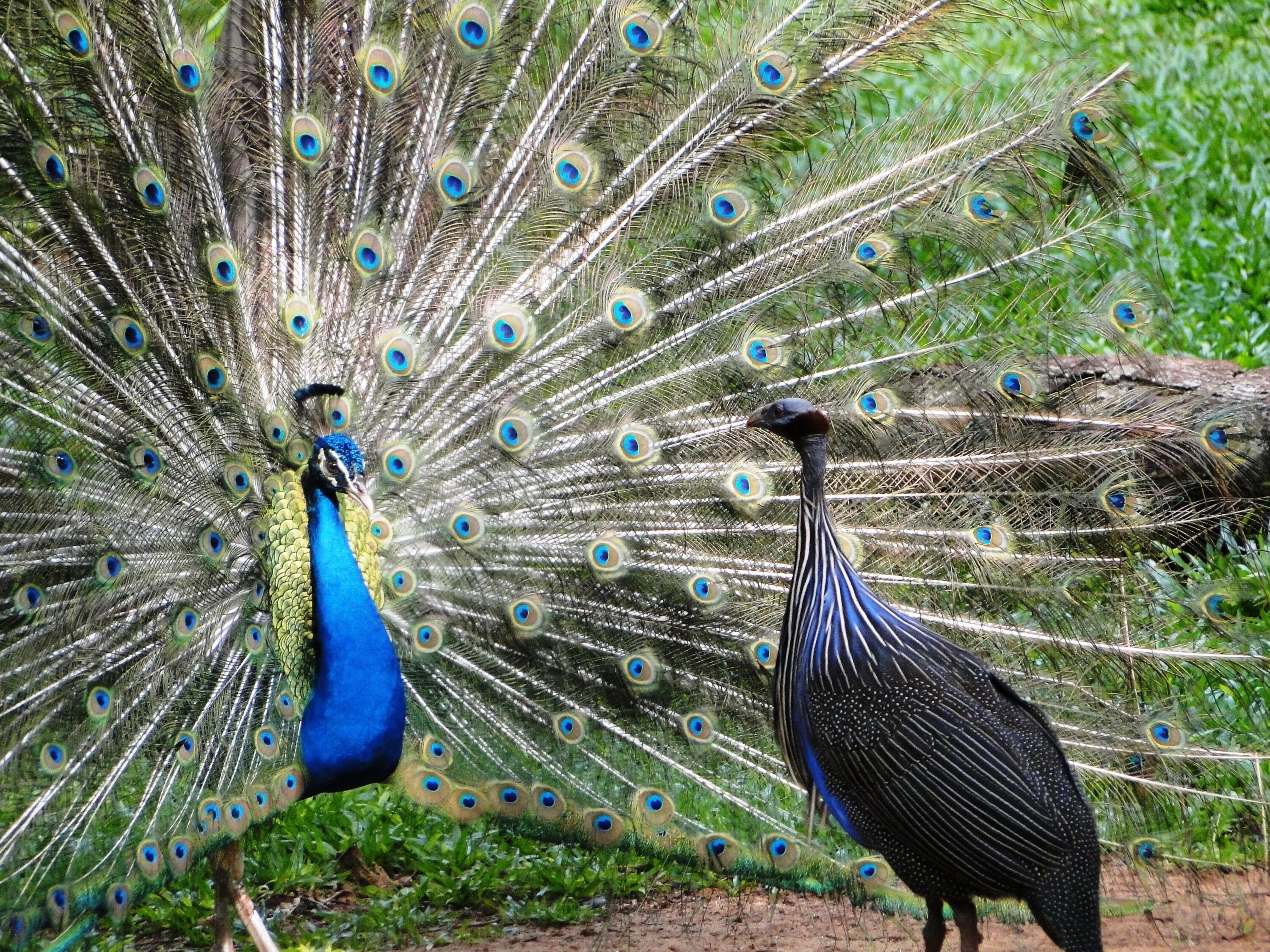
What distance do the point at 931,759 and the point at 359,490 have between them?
1362mm

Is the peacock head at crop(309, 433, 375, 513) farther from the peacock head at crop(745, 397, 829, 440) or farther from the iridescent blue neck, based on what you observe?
the peacock head at crop(745, 397, 829, 440)

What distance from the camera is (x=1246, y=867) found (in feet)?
11.9

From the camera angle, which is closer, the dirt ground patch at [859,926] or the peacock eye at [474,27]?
the peacock eye at [474,27]

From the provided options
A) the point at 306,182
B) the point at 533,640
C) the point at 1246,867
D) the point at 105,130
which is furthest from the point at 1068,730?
the point at 105,130

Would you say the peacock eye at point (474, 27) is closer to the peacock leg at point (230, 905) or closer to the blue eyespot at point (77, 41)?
the blue eyespot at point (77, 41)

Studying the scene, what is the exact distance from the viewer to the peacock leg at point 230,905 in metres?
3.51

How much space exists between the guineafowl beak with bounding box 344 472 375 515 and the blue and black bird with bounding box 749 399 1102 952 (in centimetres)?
99

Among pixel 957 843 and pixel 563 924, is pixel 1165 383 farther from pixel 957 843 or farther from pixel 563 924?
pixel 563 924

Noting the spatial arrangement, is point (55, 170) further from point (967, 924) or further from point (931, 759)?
point (967, 924)

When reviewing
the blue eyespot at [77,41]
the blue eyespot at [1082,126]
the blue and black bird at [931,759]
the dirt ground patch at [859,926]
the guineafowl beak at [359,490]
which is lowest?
the dirt ground patch at [859,926]

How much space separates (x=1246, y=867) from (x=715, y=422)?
1750mm

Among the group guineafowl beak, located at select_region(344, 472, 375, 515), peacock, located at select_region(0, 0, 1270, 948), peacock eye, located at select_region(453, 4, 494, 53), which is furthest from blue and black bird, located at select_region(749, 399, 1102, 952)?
peacock eye, located at select_region(453, 4, 494, 53)

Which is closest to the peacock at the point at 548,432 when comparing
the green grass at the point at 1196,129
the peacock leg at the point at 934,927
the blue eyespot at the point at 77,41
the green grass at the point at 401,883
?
the blue eyespot at the point at 77,41

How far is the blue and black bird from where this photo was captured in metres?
2.63
